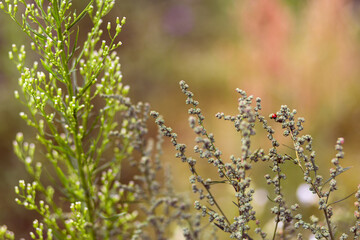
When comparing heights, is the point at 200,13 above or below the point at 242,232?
above

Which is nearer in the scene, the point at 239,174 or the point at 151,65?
the point at 239,174

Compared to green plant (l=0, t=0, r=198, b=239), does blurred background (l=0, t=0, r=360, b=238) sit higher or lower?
higher

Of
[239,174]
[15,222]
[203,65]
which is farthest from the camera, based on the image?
[203,65]

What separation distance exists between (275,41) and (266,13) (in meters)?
0.27

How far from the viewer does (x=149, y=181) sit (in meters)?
1.74

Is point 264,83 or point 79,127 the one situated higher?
point 264,83

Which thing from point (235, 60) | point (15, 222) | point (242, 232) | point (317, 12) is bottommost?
point (242, 232)

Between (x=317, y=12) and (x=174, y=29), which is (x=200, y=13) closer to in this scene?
(x=174, y=29)

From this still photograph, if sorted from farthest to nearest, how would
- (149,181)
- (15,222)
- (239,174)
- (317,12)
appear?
(317,12)
(15,222)
(149,181)
(239,174)

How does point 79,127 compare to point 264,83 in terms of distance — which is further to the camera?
point 264,83

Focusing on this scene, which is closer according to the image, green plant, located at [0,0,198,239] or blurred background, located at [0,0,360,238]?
green plant, located at [0,0,198,239]

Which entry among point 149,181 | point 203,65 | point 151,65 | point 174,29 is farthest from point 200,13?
point 149,181

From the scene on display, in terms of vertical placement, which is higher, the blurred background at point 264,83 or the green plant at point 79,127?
the blurred background at point 264,83

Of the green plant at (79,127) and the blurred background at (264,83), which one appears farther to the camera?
the blurred background at (264,83)
